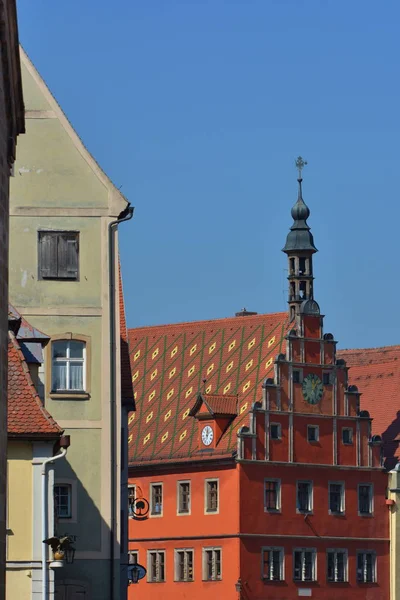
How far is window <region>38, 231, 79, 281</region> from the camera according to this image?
161 feet

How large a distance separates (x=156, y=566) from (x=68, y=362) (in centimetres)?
3579

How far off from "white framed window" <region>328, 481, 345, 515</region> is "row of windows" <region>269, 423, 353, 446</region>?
1857 millimetres

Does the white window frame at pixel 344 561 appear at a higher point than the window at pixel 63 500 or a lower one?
lower

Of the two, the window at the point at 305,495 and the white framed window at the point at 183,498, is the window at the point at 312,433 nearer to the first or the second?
the window at the point at 305,495

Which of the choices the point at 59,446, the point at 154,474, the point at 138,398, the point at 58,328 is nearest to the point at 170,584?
the point at 154,474

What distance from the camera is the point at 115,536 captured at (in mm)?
47281

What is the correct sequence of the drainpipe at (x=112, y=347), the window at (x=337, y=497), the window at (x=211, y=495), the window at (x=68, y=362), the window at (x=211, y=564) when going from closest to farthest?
1. the drainpipe at (x=112, y=347)
2. the window at (x=68, y=362)
3. the window at (x=211, y=564)
4. the window at (x=211, y=495)
5. the window at (x=337, y=497)

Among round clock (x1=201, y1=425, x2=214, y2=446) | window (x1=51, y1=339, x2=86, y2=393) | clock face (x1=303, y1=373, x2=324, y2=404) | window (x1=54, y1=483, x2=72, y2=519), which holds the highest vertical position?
clock face (x1=303, y1=373, x2=324, y2=404)

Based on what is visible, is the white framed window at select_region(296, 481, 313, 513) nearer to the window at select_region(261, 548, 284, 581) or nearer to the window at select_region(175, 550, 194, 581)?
the window at select_region(261, 548, 284, 581)

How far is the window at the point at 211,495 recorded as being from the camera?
265ft

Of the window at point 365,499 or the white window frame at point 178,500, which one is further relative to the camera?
the window at point 365,499

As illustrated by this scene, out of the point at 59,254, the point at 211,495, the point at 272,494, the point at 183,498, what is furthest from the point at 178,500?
the point at 59,254

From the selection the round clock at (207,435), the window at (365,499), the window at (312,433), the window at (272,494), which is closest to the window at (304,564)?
the window at (272,494)

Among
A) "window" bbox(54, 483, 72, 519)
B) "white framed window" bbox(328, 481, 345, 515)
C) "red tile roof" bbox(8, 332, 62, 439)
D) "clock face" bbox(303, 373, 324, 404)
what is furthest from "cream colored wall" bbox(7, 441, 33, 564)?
"white framed window" bbox(328, 481, 345, 515)
